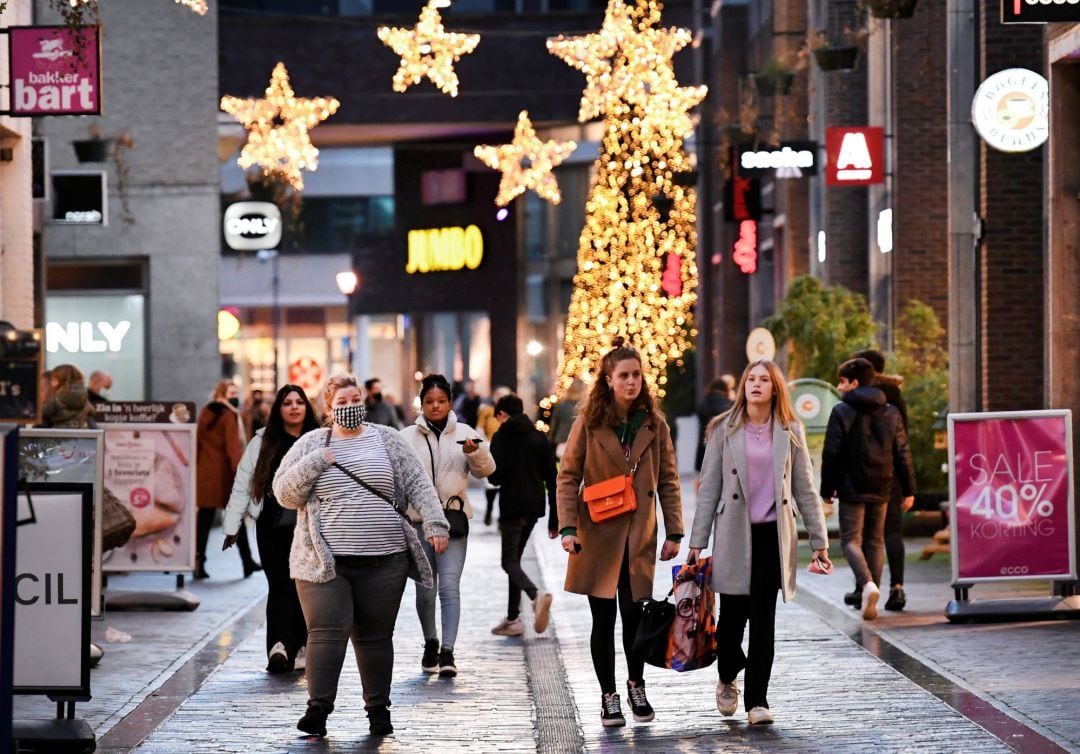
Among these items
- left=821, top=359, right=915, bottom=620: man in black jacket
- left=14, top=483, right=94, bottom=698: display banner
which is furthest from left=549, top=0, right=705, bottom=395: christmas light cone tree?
left=14, top=483, right=94, bottom=698: display banner

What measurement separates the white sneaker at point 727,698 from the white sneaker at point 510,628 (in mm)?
4181

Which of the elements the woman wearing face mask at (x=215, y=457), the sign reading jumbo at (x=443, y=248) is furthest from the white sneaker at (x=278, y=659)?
the sign reading jumbo at (x=443, y=248)

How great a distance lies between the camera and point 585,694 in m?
11.3

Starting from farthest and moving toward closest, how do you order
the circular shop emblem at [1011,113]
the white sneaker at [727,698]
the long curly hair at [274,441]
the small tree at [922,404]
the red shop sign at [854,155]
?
1. the red shop sign at [854,155]
2. the small tree at [922,404]
3. the circular shop emblem at [1011,113]
4. the long curly hair at [274,441]
5. the white sneaker at [727,698]

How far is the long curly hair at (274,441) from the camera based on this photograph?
12008 millimetres

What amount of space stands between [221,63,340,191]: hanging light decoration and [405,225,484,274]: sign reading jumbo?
17.4 meters

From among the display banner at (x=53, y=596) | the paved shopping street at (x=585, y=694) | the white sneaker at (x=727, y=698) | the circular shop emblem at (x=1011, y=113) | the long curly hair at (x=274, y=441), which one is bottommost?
the paved shopping street at (x=585, y=694)

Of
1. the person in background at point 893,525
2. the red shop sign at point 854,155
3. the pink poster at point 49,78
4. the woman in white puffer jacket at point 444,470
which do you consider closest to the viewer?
the woman in white puffer jacket at point 444,470

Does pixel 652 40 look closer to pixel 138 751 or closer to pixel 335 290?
pixel 138 751

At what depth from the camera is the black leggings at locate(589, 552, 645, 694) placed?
10.1 metres

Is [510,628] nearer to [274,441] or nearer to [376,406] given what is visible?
[274,441]

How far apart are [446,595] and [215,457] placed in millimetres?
8264

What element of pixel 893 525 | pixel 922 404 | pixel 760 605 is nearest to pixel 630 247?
pixel 922 404

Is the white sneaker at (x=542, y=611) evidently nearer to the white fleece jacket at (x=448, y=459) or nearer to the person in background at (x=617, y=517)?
the white fleece jacket at (x=448, y=459)
